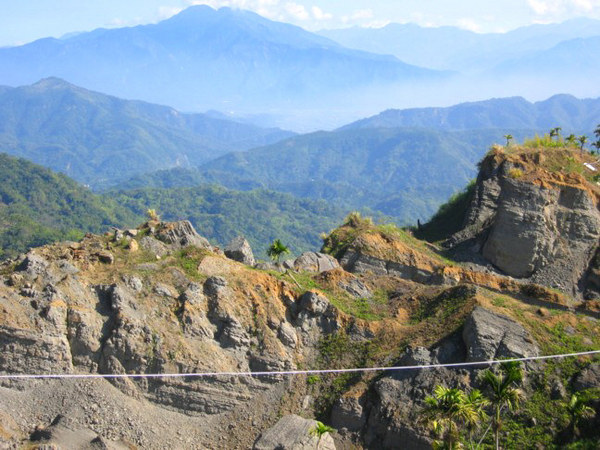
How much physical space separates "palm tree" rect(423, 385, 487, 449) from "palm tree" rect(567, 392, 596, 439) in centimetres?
366

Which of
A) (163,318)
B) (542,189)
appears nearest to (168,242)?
(163,318)

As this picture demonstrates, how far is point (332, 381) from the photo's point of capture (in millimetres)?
31734

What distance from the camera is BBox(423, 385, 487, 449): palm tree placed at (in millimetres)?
24828

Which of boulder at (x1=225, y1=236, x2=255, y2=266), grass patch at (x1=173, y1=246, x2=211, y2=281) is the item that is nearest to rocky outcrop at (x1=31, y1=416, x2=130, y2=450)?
grass patch at (x1=173, y1=246, x2=211, y2=281)

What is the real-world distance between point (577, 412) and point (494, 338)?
4934mm

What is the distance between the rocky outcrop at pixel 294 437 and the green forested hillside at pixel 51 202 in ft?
369

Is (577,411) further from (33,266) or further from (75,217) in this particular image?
(75,217)

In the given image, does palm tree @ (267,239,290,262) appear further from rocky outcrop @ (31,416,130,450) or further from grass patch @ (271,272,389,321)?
rocky outcrop @ (31,416,130,450)

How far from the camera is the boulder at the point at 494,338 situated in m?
29.5

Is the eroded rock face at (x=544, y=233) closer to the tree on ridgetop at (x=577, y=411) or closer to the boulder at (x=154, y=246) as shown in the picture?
the tree on ridgetop at (x=577, y=411)

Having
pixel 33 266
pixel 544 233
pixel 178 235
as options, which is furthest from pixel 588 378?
pixel 33 266

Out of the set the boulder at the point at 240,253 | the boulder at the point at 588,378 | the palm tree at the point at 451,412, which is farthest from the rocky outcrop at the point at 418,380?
the boulder at the point at 240,253

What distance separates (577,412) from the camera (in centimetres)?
2631

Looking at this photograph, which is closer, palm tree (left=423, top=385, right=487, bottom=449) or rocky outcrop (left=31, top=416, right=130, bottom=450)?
palm tree (left=423, top=385, right=487, bottom=449)
